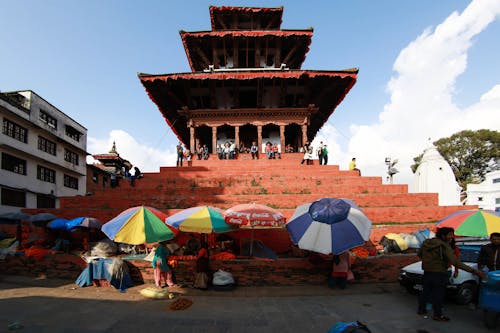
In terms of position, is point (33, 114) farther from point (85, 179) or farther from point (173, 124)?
point (173, 124)

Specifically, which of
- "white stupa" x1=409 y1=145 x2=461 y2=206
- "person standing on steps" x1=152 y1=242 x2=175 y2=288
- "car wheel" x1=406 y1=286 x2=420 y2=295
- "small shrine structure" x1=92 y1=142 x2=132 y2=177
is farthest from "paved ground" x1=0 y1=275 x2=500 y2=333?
"small shrine structure" x1=92 y1=142 x2=132 y2=177

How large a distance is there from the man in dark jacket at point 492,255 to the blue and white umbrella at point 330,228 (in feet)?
6.51

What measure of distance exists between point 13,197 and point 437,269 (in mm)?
26326

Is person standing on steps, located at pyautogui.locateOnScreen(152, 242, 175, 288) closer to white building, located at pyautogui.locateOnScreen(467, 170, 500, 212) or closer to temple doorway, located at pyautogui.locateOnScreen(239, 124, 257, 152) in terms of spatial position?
temple doorway, located at pyautogui.locateOnScreen(239, 124, 257, 152)

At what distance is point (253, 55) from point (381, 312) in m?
17.7

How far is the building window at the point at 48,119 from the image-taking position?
2489cm

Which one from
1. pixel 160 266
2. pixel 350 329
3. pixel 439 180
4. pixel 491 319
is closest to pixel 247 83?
pixel 439 180

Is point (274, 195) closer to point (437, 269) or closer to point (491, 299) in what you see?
point (437, 269)

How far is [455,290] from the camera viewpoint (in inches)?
210

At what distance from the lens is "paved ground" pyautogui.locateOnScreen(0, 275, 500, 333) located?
4.39 meters

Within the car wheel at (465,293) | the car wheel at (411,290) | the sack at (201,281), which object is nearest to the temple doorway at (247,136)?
the sack at (201,281)

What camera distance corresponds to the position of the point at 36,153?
2342cm

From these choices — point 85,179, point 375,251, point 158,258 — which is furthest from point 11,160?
point 375,251

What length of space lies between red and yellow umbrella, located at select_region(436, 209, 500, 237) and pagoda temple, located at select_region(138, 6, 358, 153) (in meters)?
11.4
